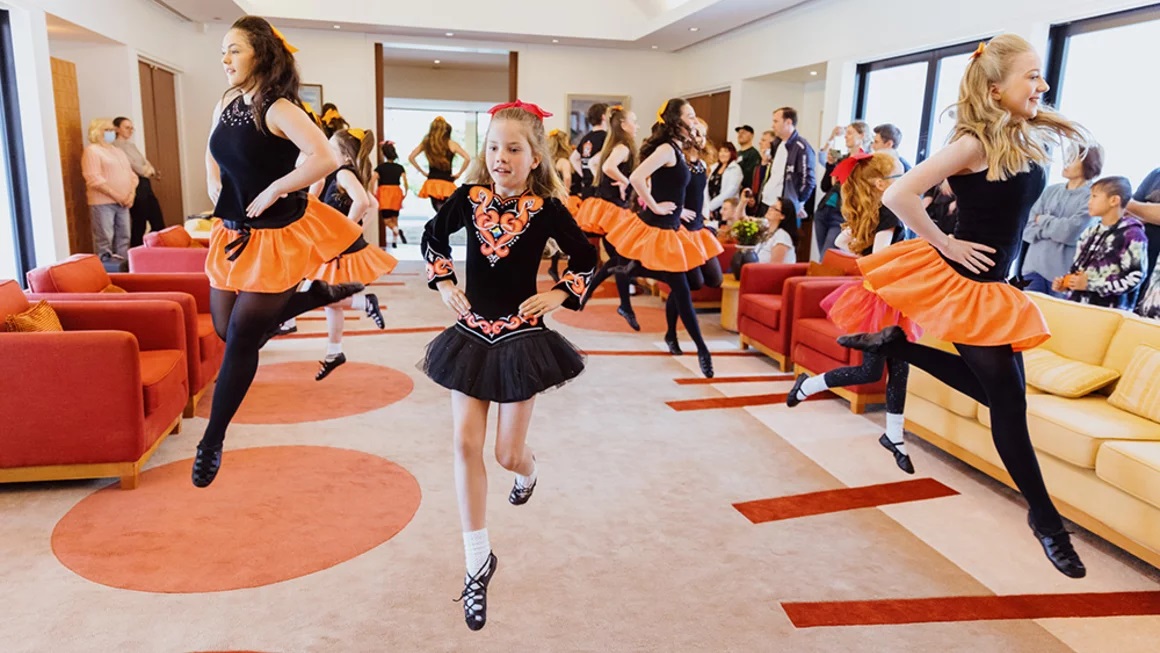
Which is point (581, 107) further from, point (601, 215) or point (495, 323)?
point (495, 323)

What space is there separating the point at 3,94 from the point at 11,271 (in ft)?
5.39

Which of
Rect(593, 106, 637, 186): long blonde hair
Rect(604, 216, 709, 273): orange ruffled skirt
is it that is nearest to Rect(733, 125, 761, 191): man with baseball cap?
Rect(593, 106, 637, 186): long blonde hair

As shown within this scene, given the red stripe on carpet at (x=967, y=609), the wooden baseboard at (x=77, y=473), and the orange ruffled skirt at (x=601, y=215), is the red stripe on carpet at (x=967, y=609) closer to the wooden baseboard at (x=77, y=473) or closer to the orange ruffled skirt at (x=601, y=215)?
the wooden baseboard at (x=77, y=473)

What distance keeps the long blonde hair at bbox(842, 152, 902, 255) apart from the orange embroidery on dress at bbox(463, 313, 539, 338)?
9.87 feet

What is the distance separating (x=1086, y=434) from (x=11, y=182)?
872 centimetres

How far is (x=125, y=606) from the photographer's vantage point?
8.85 feet

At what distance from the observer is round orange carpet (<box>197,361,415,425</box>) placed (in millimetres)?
4739

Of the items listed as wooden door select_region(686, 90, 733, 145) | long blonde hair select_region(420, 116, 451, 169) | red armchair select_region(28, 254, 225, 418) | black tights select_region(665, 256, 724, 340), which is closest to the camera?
red armchair select_region(28, 254, 225, 418)

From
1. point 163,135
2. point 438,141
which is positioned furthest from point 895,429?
point 163,135

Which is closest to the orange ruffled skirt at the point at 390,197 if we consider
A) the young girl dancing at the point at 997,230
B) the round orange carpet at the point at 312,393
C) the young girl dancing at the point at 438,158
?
the young girl dancing at the point at 438,158

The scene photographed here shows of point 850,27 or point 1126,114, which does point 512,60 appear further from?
point 1126,114

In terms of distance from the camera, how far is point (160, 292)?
4918 millimetres

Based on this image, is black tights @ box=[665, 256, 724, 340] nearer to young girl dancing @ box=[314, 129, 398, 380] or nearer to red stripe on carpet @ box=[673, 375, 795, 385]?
red stripe on carpet @ box=[673, 375, 795, 385]

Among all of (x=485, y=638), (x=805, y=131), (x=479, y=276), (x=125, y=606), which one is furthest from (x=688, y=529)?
(x=805, y=131)
